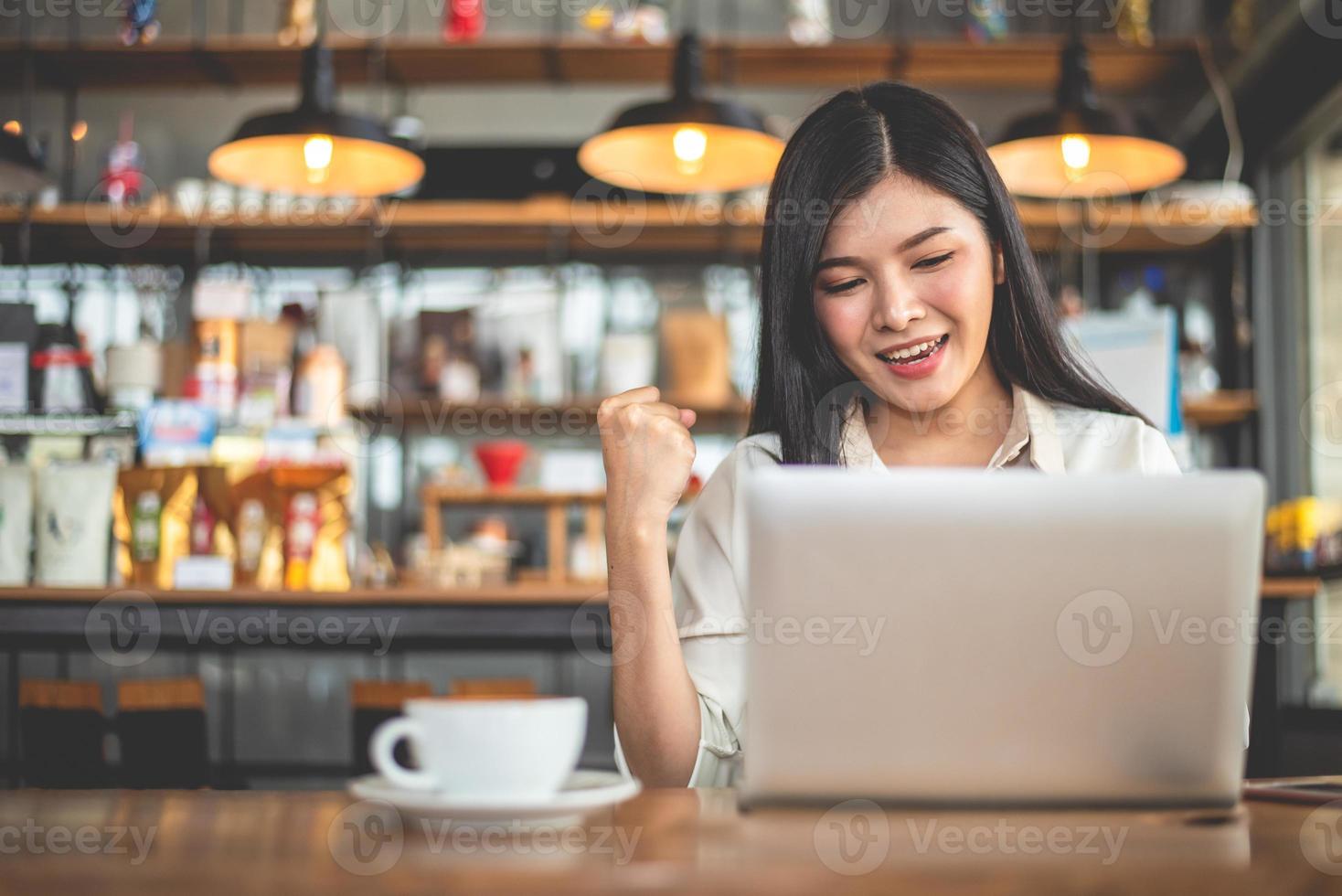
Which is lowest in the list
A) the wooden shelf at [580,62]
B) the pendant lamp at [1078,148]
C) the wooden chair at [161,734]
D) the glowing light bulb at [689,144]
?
the wooden chair at [161,734]

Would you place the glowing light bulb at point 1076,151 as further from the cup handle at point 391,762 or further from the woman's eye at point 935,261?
the cup handle at point 391,762

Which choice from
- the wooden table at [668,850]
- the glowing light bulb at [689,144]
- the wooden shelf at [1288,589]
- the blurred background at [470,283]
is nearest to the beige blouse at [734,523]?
the wooden table at [668,850]

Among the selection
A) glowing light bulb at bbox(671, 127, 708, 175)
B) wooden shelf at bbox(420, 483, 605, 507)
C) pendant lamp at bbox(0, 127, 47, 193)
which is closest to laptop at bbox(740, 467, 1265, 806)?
glowing light bulb at bbox(671, 127, 708, 175)

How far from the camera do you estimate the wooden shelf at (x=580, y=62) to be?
12.4 ft

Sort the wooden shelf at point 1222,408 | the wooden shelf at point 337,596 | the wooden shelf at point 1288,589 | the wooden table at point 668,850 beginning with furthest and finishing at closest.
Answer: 1. the wooden shelf at point 1222,408
2. the wooden shelf at point 337,596
3. the wooden shelf at point 1288,589
4. the wooden table at point 668,850

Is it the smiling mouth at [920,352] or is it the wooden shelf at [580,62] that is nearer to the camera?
the smiling mouth at [920,352]

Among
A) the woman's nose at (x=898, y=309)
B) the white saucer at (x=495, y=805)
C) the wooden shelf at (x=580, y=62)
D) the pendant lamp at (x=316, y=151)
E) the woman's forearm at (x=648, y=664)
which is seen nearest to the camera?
the white saucer at (x=495, y=805)

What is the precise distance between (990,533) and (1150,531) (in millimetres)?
81

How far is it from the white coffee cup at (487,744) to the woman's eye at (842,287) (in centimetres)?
65

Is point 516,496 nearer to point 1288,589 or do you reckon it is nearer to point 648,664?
point 1288,589

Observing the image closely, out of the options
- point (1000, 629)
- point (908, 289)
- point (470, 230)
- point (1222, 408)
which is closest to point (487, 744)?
point (1000, 629)

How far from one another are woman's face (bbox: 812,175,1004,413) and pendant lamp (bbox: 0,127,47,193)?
2.07 metres

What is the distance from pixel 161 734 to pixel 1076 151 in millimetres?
2265

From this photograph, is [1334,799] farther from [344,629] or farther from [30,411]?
[30,411]
